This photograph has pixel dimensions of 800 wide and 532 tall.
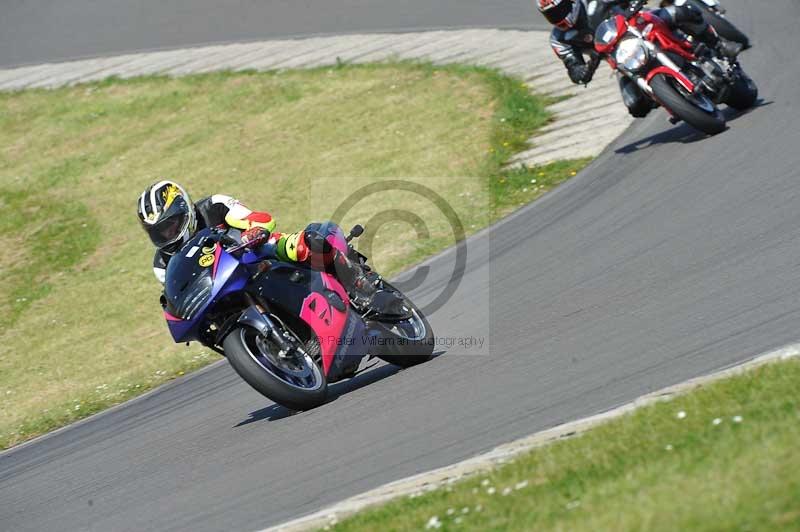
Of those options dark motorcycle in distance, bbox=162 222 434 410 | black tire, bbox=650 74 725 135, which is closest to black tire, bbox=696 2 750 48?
black tire, bbox=650 74 725 135

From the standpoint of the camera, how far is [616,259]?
877cm

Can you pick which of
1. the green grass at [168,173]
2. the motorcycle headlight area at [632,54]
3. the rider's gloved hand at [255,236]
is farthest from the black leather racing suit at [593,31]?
the rider's gloved hand at [255,236]

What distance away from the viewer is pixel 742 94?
11.1 m

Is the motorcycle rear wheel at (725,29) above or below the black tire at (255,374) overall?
above

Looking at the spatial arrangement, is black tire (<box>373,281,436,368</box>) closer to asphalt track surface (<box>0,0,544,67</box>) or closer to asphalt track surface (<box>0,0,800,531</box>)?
asphalt track surface (<box>0,0,800,531</box>)

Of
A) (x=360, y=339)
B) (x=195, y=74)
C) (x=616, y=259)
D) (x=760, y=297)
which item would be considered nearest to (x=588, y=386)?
(x=760, y=297)

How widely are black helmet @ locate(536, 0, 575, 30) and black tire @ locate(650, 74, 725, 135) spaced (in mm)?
1429

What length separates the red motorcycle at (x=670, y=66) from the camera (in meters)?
10.3

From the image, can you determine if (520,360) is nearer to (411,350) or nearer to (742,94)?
(411,350)

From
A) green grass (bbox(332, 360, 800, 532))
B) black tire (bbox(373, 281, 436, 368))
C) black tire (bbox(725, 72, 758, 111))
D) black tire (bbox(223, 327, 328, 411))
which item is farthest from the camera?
black tire (bbox(725, 72, 758, 111))

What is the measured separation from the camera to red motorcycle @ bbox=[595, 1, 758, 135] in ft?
33.8

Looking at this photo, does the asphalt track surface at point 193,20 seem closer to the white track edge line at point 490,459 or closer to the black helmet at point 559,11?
the black helmet at point 559,11

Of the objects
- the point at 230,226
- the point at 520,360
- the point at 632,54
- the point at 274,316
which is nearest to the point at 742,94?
the point at 632,54

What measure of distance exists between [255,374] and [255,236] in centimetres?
87
